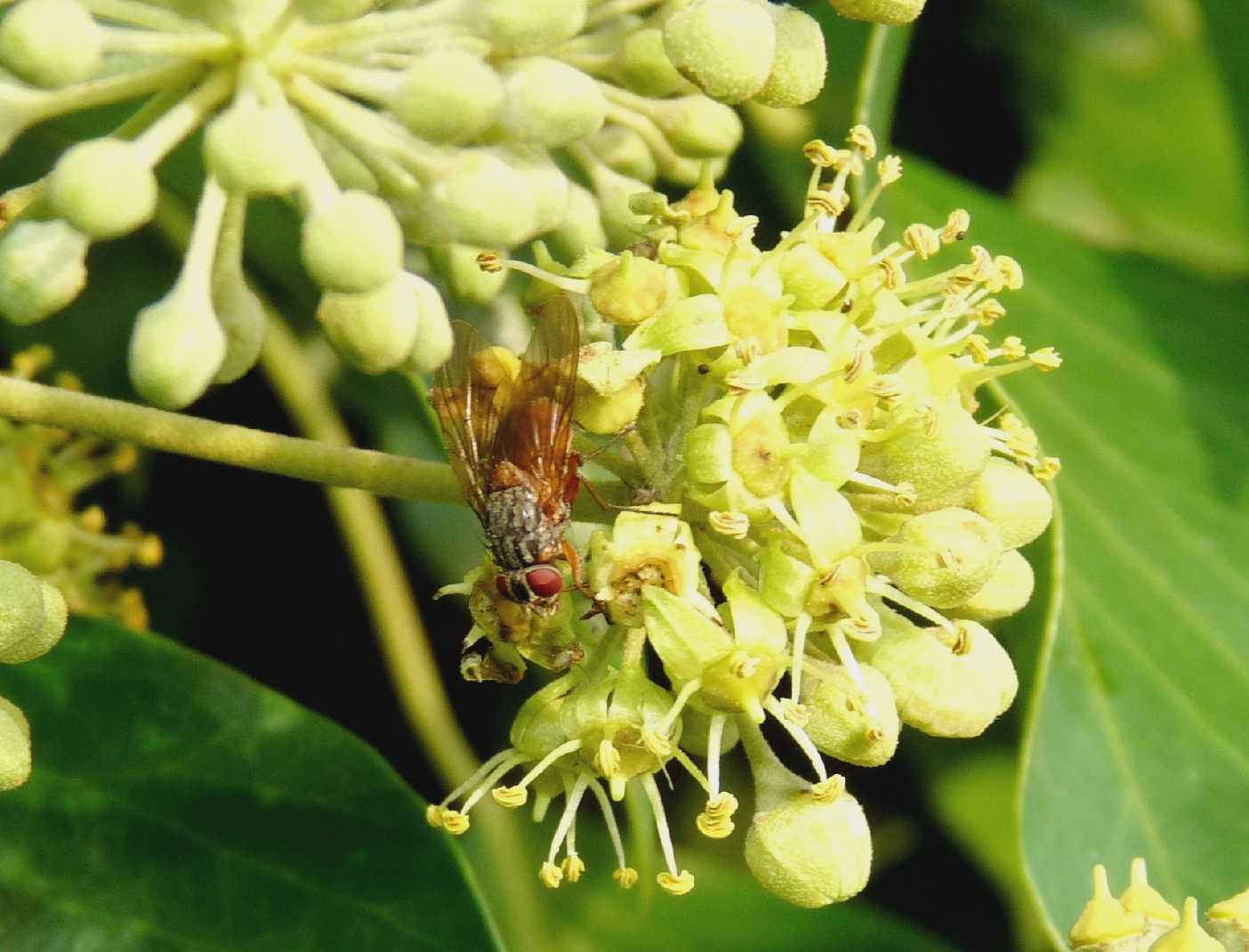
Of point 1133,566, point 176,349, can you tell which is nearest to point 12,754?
point 176,349

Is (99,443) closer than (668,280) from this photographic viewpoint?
No

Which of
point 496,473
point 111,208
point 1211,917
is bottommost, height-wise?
point 1211,917

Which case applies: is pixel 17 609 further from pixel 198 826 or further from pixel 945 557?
pixel 945 557

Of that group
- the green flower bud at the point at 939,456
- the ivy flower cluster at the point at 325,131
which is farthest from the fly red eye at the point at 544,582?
the green flower bud at the point at 939,456

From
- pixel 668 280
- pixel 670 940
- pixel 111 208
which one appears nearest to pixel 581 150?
pixel 668 280

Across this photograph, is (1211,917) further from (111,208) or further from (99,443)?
(99,443)

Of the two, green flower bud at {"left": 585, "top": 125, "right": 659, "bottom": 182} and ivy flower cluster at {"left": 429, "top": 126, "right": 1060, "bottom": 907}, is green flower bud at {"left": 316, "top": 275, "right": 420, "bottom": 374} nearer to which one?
ivy flower cluster at {"left": 429, "top": 126, "right": 1060, "bottom": 907}
